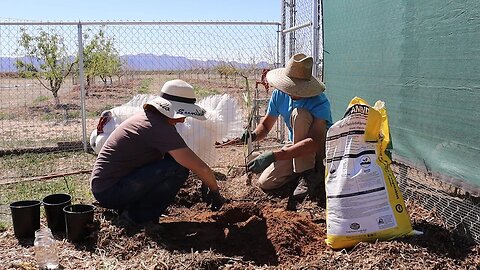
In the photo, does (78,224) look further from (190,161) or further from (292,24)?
(292,24)

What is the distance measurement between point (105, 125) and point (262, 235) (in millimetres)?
3328

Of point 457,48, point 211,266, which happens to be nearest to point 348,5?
point 457,48

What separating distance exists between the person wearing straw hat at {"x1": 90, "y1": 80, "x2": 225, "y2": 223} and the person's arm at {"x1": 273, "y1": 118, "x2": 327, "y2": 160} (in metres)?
0.67

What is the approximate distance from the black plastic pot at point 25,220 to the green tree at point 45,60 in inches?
447

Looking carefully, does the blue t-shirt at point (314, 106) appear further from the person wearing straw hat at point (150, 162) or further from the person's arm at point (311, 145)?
the person wearing straw hat at point (150, 162)

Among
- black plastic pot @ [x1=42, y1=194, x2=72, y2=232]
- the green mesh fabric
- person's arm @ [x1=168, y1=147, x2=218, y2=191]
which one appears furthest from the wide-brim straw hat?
black plastic pot @ [x1=42, y1=194, x2=72, y2=232]

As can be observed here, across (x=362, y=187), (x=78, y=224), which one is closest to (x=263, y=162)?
(x=362, y=187)

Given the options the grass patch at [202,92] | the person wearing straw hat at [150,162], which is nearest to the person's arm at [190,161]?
the person wearing straw hat at [150,162]

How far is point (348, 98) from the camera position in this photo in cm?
458

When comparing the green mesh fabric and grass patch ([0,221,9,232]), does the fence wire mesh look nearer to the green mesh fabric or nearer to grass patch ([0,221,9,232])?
the green mesh fabric

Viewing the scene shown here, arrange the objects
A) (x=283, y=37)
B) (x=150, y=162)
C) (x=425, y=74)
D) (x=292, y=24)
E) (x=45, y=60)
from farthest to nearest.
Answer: (x=45, y=60)
(x=283, y=37)
(x=292, y=24)
(x=150, y=162)
(x=425, y=74)

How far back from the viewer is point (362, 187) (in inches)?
116

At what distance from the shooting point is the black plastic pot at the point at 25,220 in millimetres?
3309

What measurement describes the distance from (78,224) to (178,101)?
1055 mm
